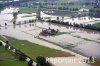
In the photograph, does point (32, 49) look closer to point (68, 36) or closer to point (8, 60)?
point (8, 60)

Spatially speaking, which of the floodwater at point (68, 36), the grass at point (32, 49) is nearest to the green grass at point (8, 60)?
the grass at point (32, 49)

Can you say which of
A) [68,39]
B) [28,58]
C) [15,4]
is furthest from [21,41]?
[15,4]

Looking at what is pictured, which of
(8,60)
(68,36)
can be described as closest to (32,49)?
(8,60)

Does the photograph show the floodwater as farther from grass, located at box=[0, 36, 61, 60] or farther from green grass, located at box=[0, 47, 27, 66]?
green grass, located at box=[0, 47, 27, 66]

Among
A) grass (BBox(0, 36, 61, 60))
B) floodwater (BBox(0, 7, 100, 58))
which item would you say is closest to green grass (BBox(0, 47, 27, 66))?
grass (BBox(0, 36, 61, 60))

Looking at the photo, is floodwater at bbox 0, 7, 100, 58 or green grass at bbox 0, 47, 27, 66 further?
floodwater at bbox 0, 7, 100, 58

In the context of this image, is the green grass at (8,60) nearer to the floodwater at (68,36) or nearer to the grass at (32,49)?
the grass at (32,49)

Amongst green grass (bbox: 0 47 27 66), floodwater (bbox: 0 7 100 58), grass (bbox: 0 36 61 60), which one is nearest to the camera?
green grass (bbox: 0 47 27 66)
